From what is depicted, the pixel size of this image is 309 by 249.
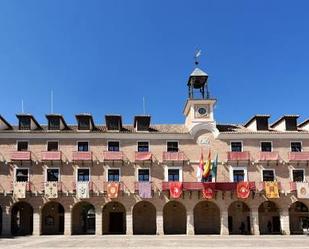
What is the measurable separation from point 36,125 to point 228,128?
21.5 metres

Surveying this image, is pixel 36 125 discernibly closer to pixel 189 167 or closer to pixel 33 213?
pixel 33 213

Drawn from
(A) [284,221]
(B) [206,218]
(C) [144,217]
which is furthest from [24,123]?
(A) [284,221]

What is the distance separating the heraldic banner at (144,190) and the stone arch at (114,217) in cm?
423

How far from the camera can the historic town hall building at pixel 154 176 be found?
4581 cm

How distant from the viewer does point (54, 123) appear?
4828 centimetres

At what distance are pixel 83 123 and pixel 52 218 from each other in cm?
1105

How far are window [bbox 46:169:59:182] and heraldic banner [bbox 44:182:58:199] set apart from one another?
1.05 metres

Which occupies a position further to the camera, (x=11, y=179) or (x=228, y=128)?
(x=228, y=128)

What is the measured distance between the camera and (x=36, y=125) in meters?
49.0

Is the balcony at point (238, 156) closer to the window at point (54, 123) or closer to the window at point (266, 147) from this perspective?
the window at point (266, 147)

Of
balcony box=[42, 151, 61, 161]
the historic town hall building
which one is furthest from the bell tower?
balcony box=[42, 151, 61, 161]

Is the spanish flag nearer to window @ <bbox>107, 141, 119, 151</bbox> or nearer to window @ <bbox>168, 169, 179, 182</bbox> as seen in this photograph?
window @ <bbox>168, 169, 179, 182</bbox>

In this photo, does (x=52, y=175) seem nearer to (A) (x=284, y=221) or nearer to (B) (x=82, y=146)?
(B) (x=82, y=146)

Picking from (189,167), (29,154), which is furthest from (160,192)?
(29,154)
